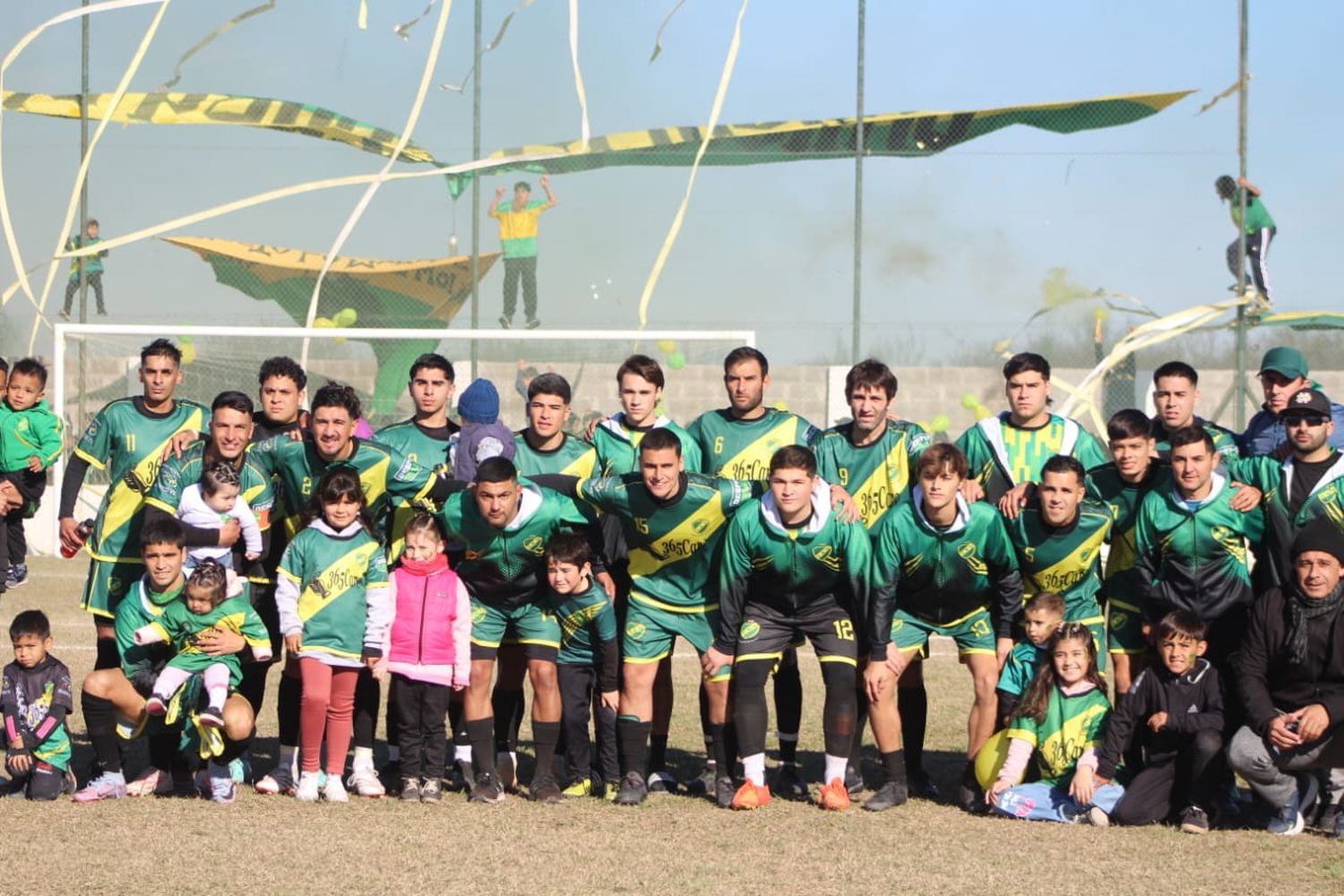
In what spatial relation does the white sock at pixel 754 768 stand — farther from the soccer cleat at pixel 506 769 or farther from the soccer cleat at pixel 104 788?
the soccer cleat at pixel 104 788

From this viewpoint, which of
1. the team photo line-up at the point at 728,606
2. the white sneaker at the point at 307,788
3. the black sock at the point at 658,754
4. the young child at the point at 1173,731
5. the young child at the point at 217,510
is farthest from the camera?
the black sock at the point at 658,754

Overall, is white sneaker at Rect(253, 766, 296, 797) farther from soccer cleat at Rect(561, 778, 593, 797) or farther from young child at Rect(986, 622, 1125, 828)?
young child at Rect(986, 622, 1125, 828)

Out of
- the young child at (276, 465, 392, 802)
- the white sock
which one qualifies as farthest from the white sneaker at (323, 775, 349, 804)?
the white sock

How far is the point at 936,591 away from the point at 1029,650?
17.7 inches

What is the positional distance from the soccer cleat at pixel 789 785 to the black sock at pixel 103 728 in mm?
2670

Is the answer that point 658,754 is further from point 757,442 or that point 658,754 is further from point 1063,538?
point 1063,538

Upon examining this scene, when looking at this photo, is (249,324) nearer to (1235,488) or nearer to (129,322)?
(129,322)

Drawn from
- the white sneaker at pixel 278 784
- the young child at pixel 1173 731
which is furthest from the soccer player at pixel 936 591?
the white sneaker at pixel 278 784

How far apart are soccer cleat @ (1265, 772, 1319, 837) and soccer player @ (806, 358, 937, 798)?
4.53 feet

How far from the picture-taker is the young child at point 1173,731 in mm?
5871

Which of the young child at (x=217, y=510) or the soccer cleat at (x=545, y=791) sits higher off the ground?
the young child at (x=217, y=510)

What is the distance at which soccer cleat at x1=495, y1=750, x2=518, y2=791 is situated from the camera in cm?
652

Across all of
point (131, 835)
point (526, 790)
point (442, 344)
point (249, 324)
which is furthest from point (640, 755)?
point (249, 324)

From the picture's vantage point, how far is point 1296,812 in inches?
229
